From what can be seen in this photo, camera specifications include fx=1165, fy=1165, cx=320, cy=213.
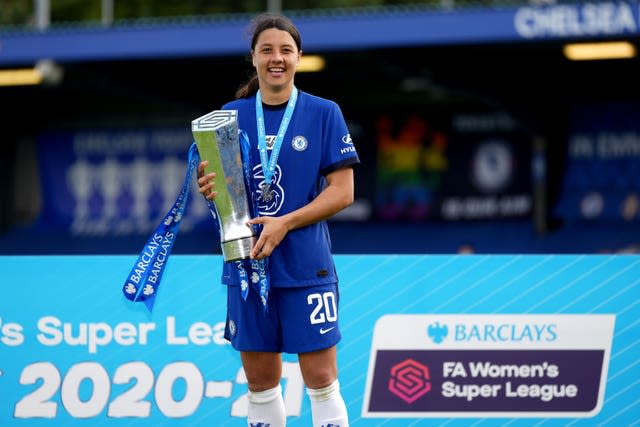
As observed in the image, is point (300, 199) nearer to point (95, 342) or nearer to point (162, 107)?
point (95, 342)

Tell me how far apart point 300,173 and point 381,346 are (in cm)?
176

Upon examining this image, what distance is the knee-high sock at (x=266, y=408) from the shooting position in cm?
475

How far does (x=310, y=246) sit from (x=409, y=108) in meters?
10.3

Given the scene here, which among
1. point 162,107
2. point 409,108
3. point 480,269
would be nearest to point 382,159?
point 409,108

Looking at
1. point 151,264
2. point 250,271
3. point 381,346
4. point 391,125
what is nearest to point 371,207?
point 391,125

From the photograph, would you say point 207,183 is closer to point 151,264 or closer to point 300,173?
point 300,173

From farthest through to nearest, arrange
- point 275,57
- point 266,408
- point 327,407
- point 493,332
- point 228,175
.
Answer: point 493,332 → point 266,408 → point 327,407 → point 275,57 → point 228,175

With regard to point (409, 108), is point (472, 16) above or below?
above

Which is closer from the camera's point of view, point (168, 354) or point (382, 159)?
point (168, 354)

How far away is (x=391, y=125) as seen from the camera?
14.8 meters

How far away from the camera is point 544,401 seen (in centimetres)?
594

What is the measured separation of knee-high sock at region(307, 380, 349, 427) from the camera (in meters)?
4.64

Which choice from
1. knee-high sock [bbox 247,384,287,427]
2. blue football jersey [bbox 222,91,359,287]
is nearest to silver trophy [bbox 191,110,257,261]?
blue football jersey [bbox 222,91,359,287]

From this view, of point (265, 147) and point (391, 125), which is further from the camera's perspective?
point (391, 125)
